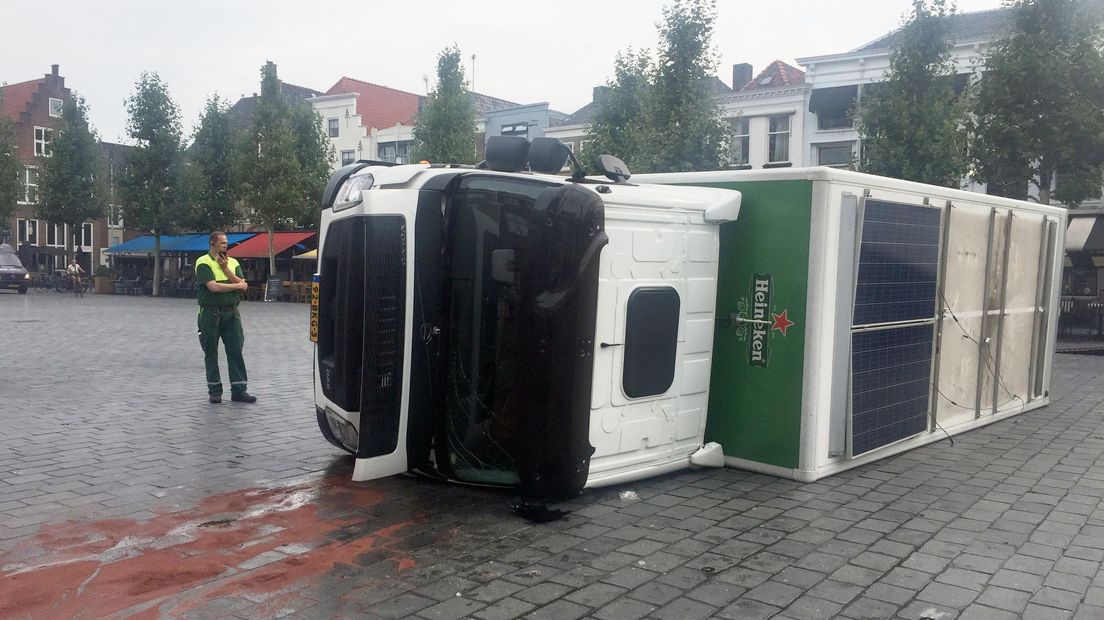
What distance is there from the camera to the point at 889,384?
7.38m

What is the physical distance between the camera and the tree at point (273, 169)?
37875 mm

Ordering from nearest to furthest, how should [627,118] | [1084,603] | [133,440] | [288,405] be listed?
1. [1084,603]
2. [133,440]
3. [288,405]
4. [627,118]

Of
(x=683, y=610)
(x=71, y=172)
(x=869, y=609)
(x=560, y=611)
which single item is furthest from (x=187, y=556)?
(x=71, y=172)

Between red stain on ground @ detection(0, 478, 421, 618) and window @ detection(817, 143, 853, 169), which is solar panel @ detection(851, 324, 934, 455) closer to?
red stain on ground @ detection(0, 478, 421, 618)

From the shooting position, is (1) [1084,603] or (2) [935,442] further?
(2) [935,442]

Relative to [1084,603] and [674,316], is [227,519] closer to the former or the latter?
[674,316]

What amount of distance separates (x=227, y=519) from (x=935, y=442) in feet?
20.3

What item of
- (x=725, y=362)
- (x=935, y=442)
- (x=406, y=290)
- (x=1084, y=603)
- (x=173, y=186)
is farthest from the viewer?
(x=173, y=186)

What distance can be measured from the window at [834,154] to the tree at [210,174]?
2609 centimetres

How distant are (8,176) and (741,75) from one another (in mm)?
37914

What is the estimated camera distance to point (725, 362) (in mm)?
7047

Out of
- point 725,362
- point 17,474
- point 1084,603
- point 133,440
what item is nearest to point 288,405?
point 133,440

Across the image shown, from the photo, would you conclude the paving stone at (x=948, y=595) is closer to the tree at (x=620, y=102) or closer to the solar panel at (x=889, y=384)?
the solar panel at (x=889, y=384)

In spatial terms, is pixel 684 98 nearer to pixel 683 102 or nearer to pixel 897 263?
pixel 683 102
